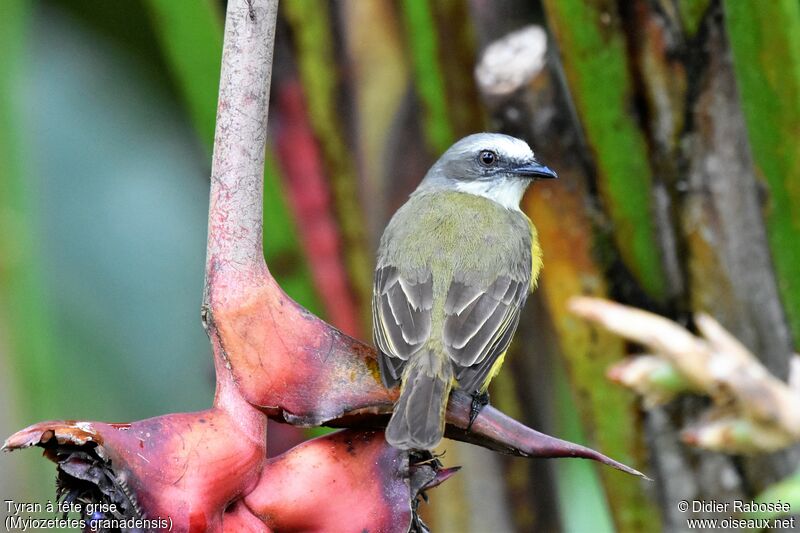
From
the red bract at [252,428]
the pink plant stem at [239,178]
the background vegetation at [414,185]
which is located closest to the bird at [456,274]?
the background vegetation at [414,185]

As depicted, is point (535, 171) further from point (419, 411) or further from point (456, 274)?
point (419, 411)

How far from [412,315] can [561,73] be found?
0.92 metres

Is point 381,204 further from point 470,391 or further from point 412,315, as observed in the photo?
point 470,391

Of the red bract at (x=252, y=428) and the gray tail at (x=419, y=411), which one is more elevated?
the red bract at (x=252, y=428)

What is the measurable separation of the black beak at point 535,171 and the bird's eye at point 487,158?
0.42ft

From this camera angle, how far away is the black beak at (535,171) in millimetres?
2717

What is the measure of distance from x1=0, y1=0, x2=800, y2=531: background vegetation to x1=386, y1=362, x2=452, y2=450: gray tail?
0.78 meters

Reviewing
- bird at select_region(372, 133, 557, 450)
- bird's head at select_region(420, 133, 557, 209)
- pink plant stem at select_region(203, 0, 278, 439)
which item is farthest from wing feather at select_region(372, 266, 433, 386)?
pink plant stem at select_region(203, 0, 278, 439)

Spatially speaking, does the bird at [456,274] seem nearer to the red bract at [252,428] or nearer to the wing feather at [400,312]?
the wing feather at [400,312]

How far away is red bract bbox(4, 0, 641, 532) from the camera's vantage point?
44.9 inches

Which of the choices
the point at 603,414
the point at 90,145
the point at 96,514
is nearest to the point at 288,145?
the point at 90,145

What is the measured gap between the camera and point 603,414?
2.67 m

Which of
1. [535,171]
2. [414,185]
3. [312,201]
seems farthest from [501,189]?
[312,201]

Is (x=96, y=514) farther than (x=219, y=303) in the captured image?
No
